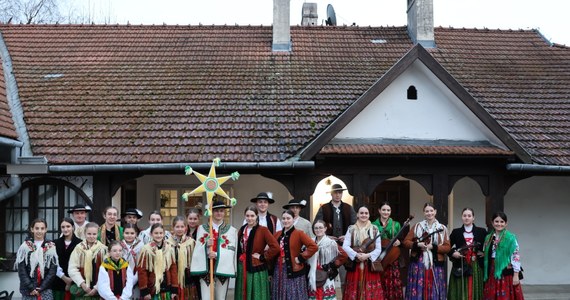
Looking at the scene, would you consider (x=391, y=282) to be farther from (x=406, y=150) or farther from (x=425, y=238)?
(x=406, y=150)

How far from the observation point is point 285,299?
9.18 metres

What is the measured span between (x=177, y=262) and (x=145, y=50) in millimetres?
7582

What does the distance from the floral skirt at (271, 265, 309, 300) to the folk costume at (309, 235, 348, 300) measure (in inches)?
4.8

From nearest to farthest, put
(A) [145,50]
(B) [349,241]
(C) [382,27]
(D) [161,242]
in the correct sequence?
(D) [161,242], (B) [349,241], (A) [145,50], (C) [382,27]

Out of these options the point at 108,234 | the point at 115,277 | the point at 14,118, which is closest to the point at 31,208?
the point at 14,118

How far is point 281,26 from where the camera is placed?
15.8 metres

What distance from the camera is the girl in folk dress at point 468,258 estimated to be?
9742 millimetres

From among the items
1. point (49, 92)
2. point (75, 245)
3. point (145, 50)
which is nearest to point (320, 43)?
point (145, 50)

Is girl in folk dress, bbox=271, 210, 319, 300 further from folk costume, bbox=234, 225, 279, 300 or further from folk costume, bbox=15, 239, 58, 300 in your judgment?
folk costume, bbox=15, 239, 58, 300

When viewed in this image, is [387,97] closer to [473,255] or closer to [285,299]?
[473,255]

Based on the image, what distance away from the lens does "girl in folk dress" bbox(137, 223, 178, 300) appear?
347 inches

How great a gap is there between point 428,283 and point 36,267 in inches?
205

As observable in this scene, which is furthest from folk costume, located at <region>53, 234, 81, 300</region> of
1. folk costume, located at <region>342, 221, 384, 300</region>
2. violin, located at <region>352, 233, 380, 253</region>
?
violin, located at <region>352, 233, 380, 253</region>

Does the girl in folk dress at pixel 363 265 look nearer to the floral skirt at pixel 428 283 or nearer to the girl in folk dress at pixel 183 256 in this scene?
the floral skirt at pixel 428 283
